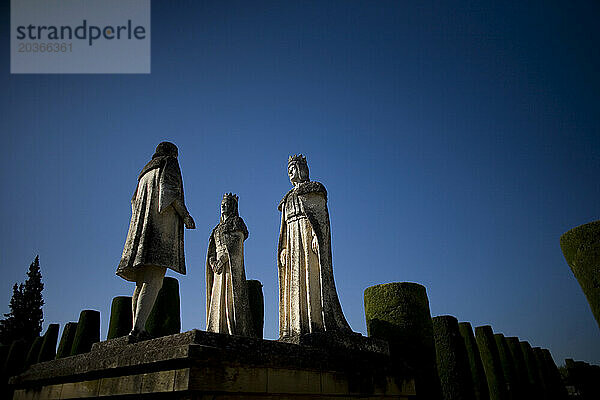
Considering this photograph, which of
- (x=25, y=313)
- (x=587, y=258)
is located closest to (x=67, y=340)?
(x=587, y=258)

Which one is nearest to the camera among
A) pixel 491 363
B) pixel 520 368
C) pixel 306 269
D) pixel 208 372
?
pixel 208 372

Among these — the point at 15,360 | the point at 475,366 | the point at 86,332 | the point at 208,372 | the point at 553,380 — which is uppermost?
the point at 86,332

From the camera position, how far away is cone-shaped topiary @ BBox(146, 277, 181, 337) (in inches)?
562

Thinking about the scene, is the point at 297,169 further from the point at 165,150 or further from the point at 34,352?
the point at 34,352

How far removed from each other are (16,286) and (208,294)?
1838 inches

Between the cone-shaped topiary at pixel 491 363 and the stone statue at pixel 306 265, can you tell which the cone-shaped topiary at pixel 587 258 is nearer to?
the stone statue at pixel 306 265

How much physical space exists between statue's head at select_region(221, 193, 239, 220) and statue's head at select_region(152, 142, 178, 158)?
3394 mm

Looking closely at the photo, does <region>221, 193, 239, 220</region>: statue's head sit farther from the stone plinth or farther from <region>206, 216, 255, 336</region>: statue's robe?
the stone plinth

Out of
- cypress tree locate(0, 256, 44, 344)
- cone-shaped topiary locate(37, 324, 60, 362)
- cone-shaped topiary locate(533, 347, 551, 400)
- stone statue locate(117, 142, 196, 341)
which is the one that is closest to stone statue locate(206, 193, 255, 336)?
stone statue locate(117, 142, 196, 341)

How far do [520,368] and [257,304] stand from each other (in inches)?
594

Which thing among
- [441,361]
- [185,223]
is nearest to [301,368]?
[185,223]

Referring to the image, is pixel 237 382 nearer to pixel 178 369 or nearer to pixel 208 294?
pixel 178 369

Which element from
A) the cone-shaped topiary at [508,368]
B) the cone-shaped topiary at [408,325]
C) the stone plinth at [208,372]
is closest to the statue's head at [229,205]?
the stone plinth at [208,372]

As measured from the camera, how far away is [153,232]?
21.5 ft
